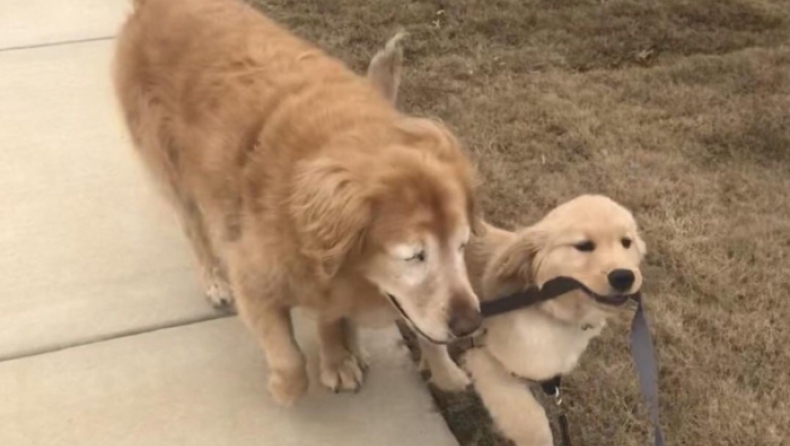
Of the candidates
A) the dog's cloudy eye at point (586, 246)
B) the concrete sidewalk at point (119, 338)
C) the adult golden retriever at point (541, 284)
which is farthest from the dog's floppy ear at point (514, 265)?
the concrete sidewalk at point (119, 338)

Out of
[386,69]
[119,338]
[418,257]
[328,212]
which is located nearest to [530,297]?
[418,257]

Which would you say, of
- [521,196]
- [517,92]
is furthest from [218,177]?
[517,92]

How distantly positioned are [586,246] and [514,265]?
25 centimetres

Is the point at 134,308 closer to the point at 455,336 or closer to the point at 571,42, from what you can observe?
the point at 455,336

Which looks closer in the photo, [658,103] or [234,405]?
[234,405]

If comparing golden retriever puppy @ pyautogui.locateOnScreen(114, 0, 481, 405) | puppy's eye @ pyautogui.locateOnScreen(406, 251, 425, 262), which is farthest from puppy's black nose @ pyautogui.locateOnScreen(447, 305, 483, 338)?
puppy's eye @ pyautogui.locateOnScreen(406, 251, 425, 262)

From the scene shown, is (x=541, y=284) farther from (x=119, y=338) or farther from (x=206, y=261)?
(x=119, y=338)

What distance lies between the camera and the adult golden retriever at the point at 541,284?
7.54 ft

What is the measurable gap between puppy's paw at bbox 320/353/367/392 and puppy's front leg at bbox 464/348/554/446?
1.75 ft

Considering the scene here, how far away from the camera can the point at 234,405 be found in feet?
9.78

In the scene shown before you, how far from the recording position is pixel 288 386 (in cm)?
287

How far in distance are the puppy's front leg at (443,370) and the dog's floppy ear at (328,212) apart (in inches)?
25.5

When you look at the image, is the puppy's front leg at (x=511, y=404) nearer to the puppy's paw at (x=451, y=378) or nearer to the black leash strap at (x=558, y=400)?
the black leash strap at (x=558, y=400)

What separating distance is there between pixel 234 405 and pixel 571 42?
308cm
